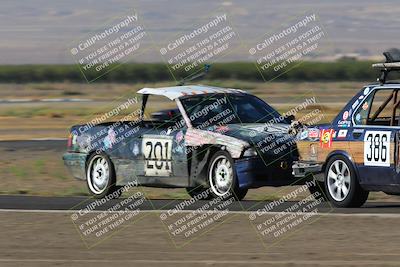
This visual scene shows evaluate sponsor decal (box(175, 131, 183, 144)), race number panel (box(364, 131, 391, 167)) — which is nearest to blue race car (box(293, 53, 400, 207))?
race number panel (box(364, 131, 391, 167))

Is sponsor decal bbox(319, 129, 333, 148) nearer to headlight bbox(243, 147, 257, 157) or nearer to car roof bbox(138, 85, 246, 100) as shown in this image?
headlight bbox(243, 147, 257, 157)

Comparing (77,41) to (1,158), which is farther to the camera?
(77,41)

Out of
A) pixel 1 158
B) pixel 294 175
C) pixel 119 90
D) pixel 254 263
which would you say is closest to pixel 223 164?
pixel 294 175

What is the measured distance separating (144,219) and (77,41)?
5014 inches

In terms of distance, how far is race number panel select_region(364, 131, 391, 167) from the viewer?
1534 cm

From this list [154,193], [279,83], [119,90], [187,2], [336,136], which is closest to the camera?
[336,136]

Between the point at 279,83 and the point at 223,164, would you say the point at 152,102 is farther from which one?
the point at 223,164

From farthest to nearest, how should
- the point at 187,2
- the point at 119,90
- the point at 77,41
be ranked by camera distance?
the point at 187,2 → the point at 77,41 → the point at 119,90

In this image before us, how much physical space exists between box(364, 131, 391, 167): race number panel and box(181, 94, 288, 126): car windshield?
2854 millimetres

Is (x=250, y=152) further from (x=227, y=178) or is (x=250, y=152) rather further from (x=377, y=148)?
(x=377, y=148)

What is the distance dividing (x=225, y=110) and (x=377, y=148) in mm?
3287

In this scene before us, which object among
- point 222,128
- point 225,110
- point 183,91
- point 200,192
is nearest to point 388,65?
point 222,128

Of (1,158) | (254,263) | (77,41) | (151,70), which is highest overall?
(77,41)

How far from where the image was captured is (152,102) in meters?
59.6
